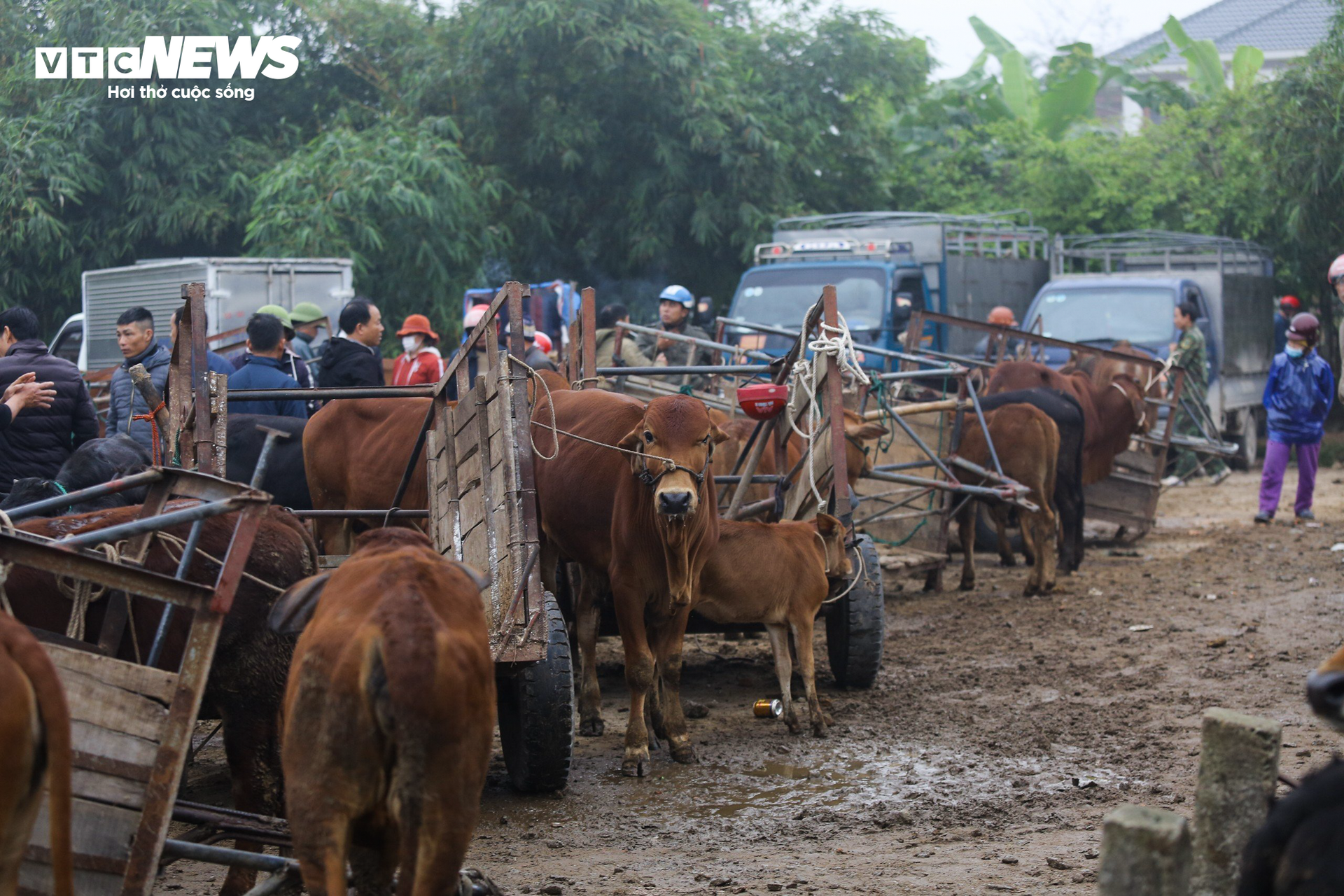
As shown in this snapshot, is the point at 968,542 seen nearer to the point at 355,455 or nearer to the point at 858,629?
the point at 858,629

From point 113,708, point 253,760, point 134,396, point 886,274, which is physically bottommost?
point 253,760

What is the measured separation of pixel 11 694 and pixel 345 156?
1679cm

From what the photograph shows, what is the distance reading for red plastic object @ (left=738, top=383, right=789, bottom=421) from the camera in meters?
7.50

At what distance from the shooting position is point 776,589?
6.96 meters

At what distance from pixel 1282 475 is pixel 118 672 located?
12.3 m

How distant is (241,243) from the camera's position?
65.0 feet

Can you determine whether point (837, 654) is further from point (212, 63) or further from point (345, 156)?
point (212, 63)

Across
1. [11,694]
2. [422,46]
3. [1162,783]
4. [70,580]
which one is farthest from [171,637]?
[422,46]

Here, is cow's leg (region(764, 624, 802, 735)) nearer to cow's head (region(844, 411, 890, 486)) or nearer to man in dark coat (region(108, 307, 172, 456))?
cow's head (region(844, 411, 890, 486))

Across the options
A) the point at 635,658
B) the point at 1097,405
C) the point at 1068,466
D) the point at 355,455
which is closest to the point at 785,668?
the point at 635,658

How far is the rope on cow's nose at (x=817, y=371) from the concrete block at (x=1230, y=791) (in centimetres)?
423

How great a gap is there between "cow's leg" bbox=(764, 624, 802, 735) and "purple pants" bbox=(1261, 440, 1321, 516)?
8193 millimetres

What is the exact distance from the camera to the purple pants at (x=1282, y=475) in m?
13.3

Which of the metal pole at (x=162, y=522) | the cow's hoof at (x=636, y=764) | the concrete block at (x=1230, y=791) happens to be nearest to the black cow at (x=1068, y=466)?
the cow's hoof at (x=636, y=764)
